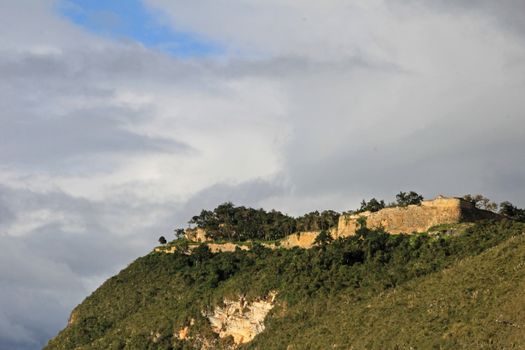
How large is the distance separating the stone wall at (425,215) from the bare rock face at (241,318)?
1376 centimetres

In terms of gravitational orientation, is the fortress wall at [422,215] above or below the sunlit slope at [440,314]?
above

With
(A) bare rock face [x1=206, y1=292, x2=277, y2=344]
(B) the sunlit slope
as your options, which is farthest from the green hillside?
(A) bare rock face [x1=206, y1=292, x2=277, y2=344]

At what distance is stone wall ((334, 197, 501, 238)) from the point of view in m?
102

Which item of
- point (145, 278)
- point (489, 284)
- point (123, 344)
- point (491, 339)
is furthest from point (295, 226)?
point (491, 339)

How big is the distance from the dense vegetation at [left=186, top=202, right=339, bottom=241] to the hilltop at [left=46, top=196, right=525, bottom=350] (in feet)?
3.47

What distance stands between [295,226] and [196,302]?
25052 mm

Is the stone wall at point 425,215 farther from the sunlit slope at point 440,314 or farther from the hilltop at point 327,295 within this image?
the sunlit slope at point 440,314

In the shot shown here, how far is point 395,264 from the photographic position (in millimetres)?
95750

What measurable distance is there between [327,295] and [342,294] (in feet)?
6.25

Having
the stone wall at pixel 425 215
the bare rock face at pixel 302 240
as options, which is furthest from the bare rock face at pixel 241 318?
the stone wall at pixel 425 215

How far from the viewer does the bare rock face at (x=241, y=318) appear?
100500 millimetres

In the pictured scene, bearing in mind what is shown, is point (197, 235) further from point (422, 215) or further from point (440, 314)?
point (440, 314)

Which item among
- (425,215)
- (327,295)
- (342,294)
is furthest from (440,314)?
(425,215)

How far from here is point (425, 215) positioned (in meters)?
103
